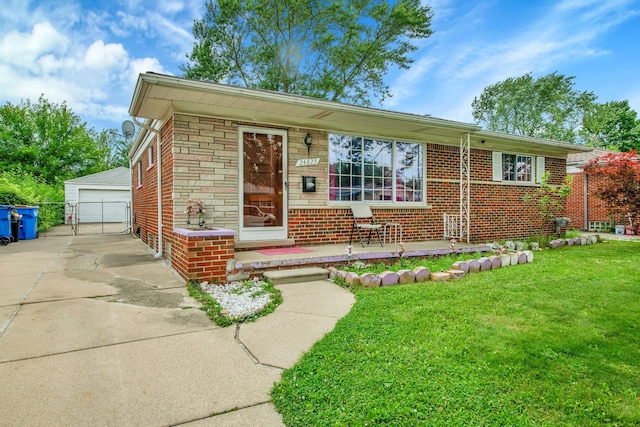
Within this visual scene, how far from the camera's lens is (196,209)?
549 cm

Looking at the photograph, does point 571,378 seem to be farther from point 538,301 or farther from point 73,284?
point 73,284

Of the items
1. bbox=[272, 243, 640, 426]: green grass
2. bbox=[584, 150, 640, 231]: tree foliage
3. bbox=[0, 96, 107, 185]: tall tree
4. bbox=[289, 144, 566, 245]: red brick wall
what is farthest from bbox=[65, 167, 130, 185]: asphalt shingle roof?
bbox=[584, 150, 640, 231]: tree foliage

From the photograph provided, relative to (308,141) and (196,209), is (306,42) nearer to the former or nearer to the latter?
(308,141)

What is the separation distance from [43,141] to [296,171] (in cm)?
2509

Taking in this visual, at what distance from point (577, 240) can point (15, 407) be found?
1104 cm

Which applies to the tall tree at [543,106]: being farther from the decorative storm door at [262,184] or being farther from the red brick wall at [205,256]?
the red brick wall at [205,256]

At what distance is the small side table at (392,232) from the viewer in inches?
282

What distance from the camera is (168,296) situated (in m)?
3.93

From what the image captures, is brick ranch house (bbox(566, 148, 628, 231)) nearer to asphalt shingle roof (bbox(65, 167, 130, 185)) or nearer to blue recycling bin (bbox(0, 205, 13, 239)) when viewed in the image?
blue recycling bin (bbox(0, 205, 13, 239))

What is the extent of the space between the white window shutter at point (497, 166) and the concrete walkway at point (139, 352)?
646 cm

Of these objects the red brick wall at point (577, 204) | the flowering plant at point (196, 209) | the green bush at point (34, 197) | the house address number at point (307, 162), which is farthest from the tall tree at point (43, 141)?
the red brick wall at point (577, 204)

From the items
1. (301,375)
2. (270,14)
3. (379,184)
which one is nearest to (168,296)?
(301,375)

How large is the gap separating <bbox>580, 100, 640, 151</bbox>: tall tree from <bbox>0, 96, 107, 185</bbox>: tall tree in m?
38.9

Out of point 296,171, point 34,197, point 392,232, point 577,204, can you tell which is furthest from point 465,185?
point 34,197
